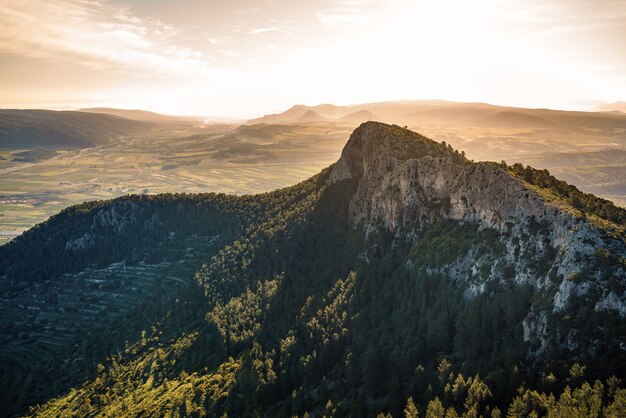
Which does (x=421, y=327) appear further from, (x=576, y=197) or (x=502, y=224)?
(x=576, y=197)

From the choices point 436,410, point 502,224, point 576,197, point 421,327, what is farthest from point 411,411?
point 576,197

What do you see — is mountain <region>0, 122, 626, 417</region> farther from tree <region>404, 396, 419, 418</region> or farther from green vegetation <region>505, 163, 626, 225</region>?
tree <region>404, 396, 419, 418</region>

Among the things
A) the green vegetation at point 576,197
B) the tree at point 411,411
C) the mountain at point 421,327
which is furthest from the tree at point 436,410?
the green vegetation at point 576,197

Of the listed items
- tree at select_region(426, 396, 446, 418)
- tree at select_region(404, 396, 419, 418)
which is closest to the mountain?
tree at select_region(426, 396, 446, 418)

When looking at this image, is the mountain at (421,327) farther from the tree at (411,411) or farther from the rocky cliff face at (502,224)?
the tree at (411,411)

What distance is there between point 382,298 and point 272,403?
48911 mm

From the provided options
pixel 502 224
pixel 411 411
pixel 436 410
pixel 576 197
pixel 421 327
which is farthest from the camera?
pixel 421 327

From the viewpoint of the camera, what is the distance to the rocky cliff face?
305ft

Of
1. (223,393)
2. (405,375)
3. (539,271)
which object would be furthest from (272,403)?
(539,271)

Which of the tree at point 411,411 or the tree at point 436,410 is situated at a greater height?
the tree at point 436,410

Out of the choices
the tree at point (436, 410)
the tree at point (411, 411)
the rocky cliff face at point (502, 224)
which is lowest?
the tree at point (411, 411)

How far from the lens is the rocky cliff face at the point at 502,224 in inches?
3656

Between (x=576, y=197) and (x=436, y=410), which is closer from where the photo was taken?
(x=436, y=410)

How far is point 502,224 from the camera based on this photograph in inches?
4946
